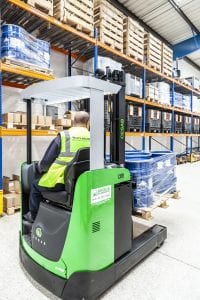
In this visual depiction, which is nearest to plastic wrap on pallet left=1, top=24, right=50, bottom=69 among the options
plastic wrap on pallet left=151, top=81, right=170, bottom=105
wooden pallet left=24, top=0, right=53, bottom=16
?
wooden pallet left=24, top=0, right=53, bottom=16

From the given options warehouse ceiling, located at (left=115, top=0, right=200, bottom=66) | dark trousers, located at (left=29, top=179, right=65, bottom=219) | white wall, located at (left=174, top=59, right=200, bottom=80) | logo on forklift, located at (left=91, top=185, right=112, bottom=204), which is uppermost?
warehouse ceiling, located at (left=115, top=0, right=200, bottom=66)

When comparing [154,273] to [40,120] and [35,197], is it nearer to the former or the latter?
[35,197]

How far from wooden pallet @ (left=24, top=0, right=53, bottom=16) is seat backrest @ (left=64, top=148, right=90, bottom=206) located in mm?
3954

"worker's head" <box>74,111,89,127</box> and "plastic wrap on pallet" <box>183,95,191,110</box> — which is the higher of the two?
"plastic wrap on pallet" <box>183,95,191,110</box>

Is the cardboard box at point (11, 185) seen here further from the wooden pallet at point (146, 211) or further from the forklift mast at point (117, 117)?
the forklift mast at point (117, 117)

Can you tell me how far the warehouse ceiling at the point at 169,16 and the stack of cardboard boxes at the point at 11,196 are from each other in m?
7.55

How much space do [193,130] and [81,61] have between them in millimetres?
8113

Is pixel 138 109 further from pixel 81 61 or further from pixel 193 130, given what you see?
pixel 193 130

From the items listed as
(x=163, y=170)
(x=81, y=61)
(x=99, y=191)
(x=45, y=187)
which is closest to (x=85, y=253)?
(x=99, y=191)

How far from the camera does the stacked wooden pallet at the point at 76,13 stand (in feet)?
16.5

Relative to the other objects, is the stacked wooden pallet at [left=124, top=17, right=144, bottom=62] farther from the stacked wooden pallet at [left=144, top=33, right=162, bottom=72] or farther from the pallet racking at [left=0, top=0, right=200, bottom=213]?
the stacked wooden pallet at [left=144, top=33, right=162, bottom=72]

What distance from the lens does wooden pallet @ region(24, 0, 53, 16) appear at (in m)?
4.54

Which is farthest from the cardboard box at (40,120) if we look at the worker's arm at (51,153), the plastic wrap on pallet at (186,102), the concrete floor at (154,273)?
the plastic wrap on pallet at (186,102)

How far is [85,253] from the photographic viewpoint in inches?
71.8
